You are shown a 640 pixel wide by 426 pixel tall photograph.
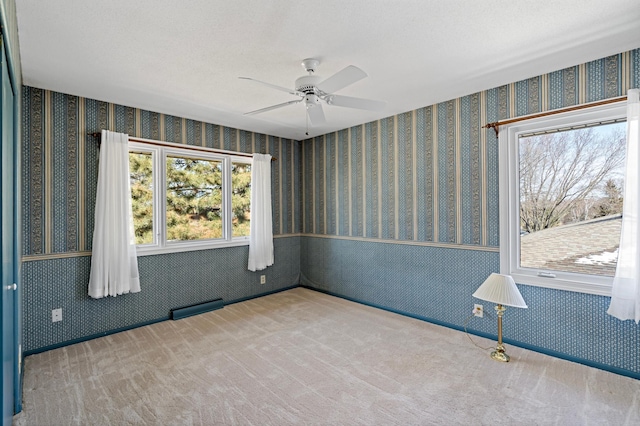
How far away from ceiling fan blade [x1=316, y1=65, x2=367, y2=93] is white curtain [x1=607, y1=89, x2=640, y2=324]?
1967mm

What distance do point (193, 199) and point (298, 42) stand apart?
2.60m

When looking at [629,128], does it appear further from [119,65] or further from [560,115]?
[119,65]

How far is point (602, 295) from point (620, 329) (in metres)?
0.26

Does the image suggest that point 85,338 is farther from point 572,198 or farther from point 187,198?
point 572,198

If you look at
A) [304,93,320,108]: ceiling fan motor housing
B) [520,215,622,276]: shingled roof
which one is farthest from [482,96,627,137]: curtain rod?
[304,93,320,108]: ceiling fan motor housing

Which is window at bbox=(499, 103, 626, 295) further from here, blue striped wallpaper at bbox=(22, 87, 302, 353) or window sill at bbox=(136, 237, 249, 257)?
blue striped wallpaper at bbox=(22, 87, 302, 353)

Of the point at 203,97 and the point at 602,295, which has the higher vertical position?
the point at 203,97

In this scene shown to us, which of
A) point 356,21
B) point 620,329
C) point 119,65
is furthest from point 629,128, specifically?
point 119,65

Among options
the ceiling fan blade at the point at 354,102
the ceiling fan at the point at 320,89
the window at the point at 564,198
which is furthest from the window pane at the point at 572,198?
the ceiling fan at the point at 320,89

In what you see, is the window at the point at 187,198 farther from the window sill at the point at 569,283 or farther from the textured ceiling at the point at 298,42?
the window sill at the point at 569,283

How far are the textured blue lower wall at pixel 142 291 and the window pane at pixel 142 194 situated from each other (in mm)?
293

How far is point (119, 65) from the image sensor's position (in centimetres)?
256

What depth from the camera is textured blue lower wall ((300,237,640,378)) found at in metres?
2.59

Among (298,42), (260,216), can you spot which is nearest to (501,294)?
(298,42)
